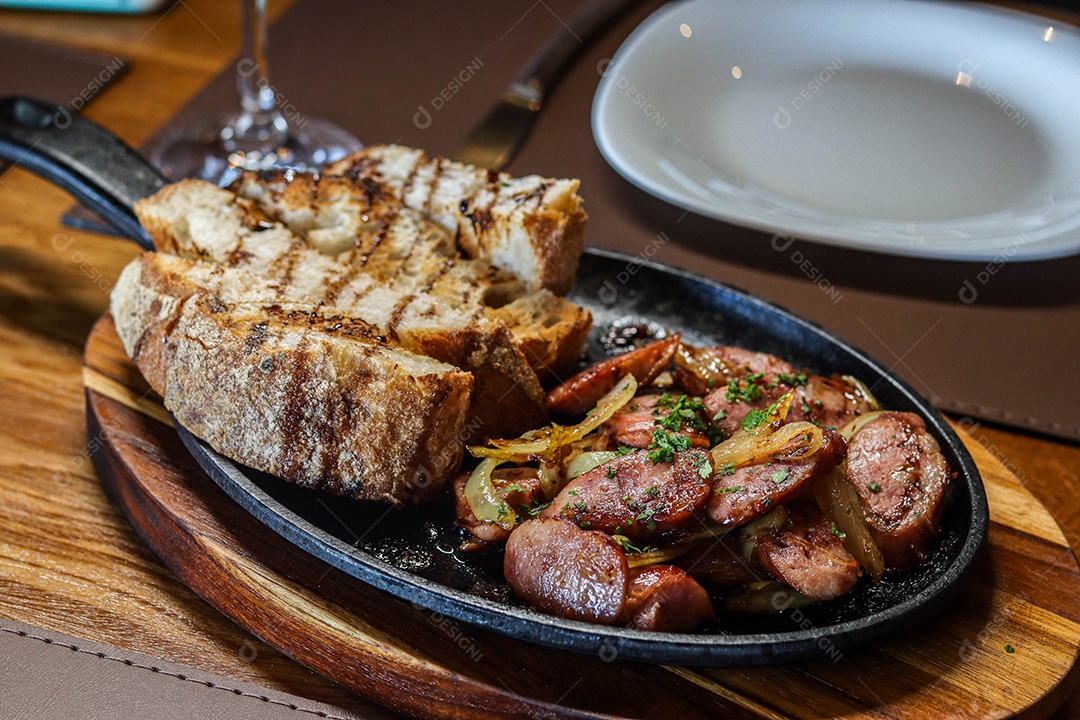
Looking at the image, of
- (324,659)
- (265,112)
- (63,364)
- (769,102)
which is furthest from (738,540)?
(265,112)

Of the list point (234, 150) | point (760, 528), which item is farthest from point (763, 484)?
point (234, 150)

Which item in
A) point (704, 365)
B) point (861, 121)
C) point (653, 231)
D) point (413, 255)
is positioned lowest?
point (861, 121)

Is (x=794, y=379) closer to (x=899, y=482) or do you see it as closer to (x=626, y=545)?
(x=899, y=482)

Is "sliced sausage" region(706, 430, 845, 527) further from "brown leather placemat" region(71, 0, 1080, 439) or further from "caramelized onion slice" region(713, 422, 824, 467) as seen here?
"brown leather placemat" region(71, 0, 1080, 439)

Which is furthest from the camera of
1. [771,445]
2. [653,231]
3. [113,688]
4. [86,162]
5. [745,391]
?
[653,231]

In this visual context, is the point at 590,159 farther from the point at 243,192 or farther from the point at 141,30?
the point at 141,30

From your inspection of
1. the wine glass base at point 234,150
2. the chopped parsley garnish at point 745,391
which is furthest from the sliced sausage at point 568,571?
the wine glass base at point 234,150
